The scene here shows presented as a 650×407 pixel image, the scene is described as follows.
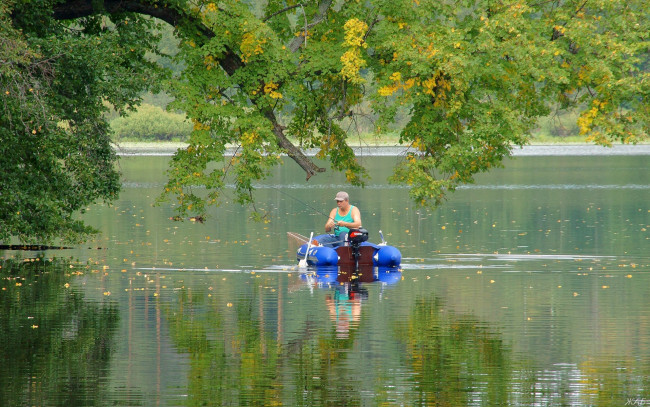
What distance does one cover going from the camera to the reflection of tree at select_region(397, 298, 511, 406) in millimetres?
10062

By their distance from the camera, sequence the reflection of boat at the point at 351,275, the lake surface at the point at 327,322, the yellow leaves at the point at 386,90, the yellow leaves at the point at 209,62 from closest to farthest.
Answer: the lake surface at the point at 327,322 < the reflection of boat at the point at 351,275 < the yellow leaves at the point at 386,90 < the yellow leaves at the point at 209,62

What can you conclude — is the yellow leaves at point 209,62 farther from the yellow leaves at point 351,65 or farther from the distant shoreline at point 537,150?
the distant shoreline at point 537,150

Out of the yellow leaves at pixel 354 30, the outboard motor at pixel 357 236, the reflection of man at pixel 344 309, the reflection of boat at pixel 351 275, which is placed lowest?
the reflection of man at pixel 344 309

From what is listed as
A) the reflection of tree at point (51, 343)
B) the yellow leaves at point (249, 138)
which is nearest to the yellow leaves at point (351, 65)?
the yellow leaves at point (249, 138)

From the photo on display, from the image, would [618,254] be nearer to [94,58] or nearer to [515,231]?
[515,231]

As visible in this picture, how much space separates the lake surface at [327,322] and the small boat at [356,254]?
508 millimetres

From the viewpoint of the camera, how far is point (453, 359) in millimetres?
11734

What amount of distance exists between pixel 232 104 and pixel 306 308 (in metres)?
10.9

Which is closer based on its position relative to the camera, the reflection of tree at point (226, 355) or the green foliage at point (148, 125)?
the reflection of tree at point (226, 355)

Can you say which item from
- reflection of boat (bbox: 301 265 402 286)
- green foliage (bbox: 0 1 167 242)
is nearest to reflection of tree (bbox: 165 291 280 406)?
reflection of boat (bbox: 301 265 402 286)

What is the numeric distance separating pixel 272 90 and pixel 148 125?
268 feet

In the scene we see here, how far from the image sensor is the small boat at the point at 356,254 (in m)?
21.4

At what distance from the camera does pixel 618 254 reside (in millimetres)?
23891

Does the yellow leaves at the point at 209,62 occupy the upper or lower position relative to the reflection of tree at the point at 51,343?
upper
